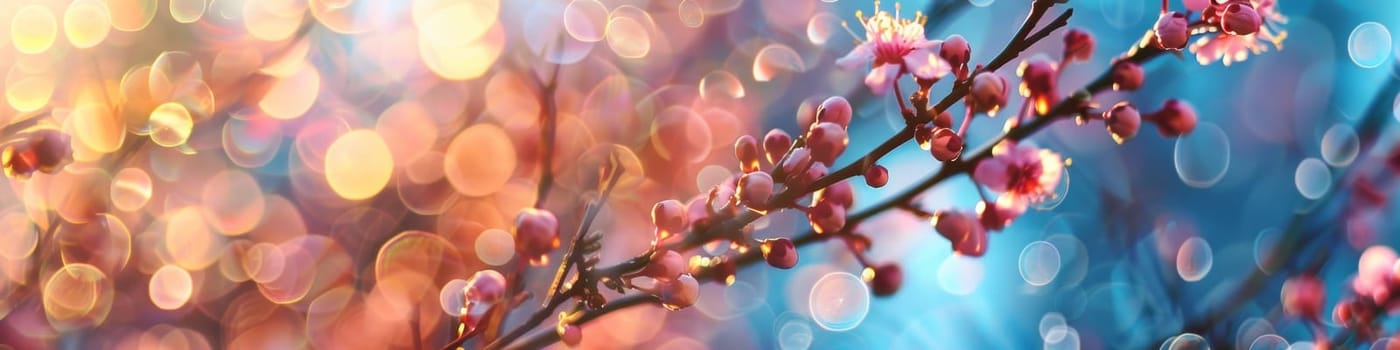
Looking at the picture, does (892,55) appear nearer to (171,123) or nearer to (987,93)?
(987,93)

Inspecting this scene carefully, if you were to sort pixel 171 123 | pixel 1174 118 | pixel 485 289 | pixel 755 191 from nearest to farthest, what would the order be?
pixel 755 191
pixel 485 289
pixel 1174 118
pixel 171 123

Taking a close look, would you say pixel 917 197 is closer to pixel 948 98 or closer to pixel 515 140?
pixel 948 98

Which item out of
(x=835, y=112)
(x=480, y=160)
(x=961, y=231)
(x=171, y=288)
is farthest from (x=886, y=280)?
(x=171, y=288)

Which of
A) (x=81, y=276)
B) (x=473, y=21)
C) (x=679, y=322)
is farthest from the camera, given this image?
(x=679, y=322)

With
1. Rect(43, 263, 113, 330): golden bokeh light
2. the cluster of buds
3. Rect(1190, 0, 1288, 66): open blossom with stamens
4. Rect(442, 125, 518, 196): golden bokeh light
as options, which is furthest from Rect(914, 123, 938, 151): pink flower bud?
Rect(442, 125, 518, 196): golden bokeh light

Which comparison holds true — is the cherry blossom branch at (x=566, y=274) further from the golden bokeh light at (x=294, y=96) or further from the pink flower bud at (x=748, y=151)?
the golden bokeh light at (x=294, y=96)

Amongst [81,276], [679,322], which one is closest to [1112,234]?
[679,322]
